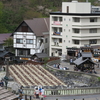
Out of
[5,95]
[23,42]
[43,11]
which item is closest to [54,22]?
[23,42]

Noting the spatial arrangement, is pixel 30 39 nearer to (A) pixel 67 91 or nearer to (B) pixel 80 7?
(B) pixel 80 7

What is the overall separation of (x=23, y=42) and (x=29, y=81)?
1984cm

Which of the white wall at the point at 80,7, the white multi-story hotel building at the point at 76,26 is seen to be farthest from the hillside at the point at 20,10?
the white wall at the point at 80,7

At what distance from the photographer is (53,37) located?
55.0m

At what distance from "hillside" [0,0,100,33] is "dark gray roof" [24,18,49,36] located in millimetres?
12219

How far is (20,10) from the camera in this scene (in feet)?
245

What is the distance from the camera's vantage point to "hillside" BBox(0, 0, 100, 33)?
71500mm

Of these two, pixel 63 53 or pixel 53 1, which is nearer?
pixel 63 53

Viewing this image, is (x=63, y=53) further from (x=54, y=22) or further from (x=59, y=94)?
(x=59, y=94)

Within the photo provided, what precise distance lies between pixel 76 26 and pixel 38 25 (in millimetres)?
6703

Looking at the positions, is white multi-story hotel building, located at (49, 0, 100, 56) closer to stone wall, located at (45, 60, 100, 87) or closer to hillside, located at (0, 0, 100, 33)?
stone wall, located at (45, 60, 100, 87)

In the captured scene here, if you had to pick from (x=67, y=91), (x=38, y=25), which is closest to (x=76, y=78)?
(x=67, y=91)

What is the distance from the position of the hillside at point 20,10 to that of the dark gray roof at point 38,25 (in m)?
12.2

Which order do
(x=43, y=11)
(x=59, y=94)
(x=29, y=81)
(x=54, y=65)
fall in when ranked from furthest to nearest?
1. (x=43, y=11)
2. (x=54, y=65)
3. (x=29, y=81)
4. (x=59, y=94)
